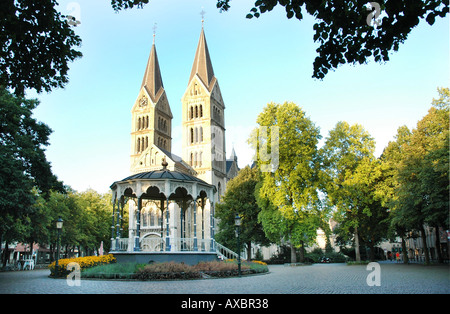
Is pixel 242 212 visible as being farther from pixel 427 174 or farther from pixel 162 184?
pixel 427 174

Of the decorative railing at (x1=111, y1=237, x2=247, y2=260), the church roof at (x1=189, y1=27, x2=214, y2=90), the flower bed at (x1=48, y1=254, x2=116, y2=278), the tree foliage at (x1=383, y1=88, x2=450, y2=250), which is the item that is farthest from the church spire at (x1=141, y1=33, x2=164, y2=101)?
the flower bed at (x1=48, y1=254, x2=116, y2=278)

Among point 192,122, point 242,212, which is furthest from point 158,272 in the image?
point 192,122

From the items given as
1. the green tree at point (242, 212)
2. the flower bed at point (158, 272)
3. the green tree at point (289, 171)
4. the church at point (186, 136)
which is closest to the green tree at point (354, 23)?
the flower bed at point (158, 272)

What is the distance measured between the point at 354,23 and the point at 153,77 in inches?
3010

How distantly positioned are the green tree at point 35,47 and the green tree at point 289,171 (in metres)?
23.5

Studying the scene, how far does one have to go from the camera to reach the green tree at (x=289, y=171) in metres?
31.8

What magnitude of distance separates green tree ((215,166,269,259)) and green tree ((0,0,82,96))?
3115 cm

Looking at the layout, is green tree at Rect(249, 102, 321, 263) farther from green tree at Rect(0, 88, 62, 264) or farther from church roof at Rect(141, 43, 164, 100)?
church roof at Rect(141, 43, 164, 100)

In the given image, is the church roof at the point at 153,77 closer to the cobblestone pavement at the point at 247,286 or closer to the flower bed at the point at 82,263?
the flower bed at the point at 82,263

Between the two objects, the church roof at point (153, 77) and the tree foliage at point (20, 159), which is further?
the church roof at point (153, 77)

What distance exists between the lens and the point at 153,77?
264ft

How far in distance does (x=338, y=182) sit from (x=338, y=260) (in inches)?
676
